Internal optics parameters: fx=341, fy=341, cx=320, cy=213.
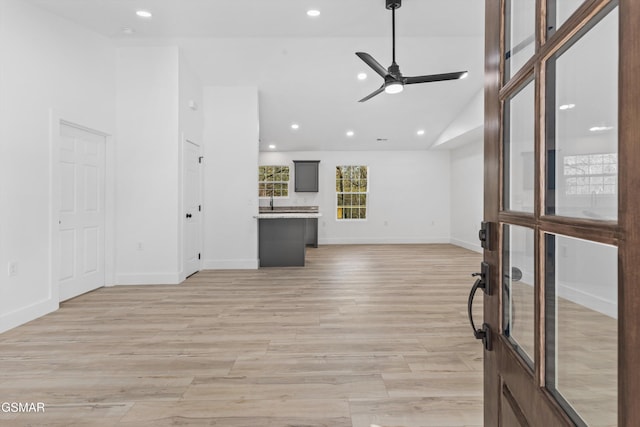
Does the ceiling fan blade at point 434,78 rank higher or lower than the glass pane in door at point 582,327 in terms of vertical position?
higher

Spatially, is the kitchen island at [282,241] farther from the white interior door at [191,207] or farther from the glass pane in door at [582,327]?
the glass pane in door at [582,327]

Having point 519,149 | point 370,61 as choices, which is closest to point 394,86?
point 370,61

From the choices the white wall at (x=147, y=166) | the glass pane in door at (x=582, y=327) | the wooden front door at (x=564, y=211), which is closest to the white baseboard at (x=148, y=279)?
the white wall at (x=147, y=166)

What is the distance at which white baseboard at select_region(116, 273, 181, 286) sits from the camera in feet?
15.2

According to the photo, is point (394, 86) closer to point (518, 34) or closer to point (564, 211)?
point (518, 34)

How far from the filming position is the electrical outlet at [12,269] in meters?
3.09

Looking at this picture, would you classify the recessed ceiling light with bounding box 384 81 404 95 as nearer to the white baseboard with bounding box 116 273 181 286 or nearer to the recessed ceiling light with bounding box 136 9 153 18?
the recessed ceiling light with bounding box 136 9 153 18

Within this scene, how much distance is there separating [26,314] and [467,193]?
8291mm

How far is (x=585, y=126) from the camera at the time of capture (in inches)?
22.4

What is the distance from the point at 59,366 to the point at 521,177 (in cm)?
290

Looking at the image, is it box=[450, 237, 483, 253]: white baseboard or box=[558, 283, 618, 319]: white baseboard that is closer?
box=[558, 283, 618, 319]: white baseboard

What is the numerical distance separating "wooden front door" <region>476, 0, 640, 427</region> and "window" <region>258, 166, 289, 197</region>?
8.57 m

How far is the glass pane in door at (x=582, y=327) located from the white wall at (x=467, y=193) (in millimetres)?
7145

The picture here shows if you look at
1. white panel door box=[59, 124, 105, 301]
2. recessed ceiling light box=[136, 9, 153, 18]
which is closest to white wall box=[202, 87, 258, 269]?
white panel door box=[59, 124, 105, 301]
